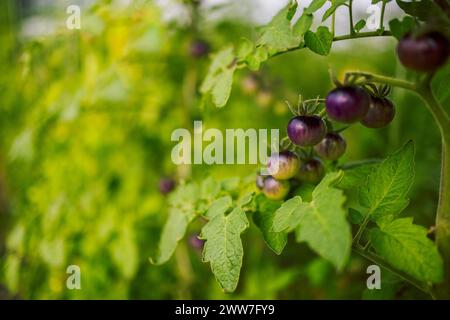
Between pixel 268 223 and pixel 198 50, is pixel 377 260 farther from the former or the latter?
pixel 198 50

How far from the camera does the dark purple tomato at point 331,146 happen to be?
88cm

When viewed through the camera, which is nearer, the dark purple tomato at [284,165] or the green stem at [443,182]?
the green stem at [443,182]

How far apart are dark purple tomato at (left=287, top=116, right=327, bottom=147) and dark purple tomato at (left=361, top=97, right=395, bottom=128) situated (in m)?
0.07

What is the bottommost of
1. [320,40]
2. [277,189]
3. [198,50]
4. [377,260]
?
[377,260]

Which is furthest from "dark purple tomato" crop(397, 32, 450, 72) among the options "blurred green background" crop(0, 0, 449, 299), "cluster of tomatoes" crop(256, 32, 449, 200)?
"blurred green background" crop(0, 0, 449, 299)

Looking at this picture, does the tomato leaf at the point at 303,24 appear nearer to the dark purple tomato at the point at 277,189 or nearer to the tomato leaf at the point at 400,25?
the tomato leaf at the point at 400,25

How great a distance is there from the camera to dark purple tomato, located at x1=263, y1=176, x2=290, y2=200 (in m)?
0.88

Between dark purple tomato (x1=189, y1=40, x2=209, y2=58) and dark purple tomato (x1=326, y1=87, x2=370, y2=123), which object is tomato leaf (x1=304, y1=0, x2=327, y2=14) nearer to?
dark purple tomato (x1=326, y1=87, x2=370, y2=123)

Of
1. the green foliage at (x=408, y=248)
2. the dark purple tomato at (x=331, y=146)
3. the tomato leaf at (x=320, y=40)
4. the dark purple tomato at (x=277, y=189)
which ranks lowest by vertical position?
the green foliage at (x=408, y=248)

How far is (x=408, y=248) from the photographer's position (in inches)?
26.7

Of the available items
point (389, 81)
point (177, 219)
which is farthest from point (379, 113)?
point (177, 219)

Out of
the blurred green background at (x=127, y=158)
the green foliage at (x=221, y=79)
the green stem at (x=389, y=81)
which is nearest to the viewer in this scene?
the green stem at (x=389, y=81)

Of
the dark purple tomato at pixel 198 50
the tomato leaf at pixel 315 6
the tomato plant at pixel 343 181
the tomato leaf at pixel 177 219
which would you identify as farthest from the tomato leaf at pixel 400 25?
the dark purple tomato at pixel 198 50

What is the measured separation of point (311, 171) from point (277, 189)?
7 cm
